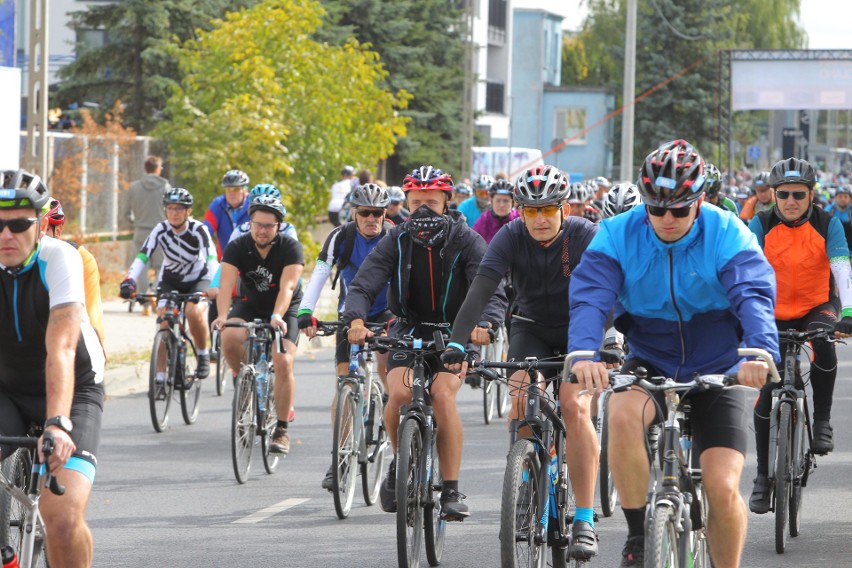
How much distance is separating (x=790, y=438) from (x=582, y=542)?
2062 millimetres

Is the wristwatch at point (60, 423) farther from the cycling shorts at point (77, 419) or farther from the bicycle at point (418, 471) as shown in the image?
the bicycle at point (418, 471)

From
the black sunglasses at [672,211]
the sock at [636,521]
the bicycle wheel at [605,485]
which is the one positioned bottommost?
the bicycle wheel at [605,485]

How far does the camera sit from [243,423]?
10.5m

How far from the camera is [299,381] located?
53.3 ft

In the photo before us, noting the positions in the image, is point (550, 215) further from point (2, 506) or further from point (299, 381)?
point (299, 381)

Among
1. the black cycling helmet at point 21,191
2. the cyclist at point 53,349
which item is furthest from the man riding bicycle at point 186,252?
the black cycling helmet at point 21,191

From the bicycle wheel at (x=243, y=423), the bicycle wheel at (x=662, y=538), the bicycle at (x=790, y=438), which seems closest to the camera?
the bicycle wheel at (x=662, y=538)

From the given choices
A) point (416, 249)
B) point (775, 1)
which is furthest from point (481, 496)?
point (775, 1)

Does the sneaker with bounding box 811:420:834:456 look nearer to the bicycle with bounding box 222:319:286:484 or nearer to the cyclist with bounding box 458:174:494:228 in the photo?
the bicycle with bounding box 222:319:286:484

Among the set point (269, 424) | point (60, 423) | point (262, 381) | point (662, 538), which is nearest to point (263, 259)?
point (262, 381)

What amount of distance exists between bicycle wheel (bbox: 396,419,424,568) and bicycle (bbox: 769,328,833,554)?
6.29 feet

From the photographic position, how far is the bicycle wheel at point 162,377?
40.7ft

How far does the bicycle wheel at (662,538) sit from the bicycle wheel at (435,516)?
2.45m

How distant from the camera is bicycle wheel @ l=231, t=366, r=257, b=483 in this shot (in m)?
10.2
